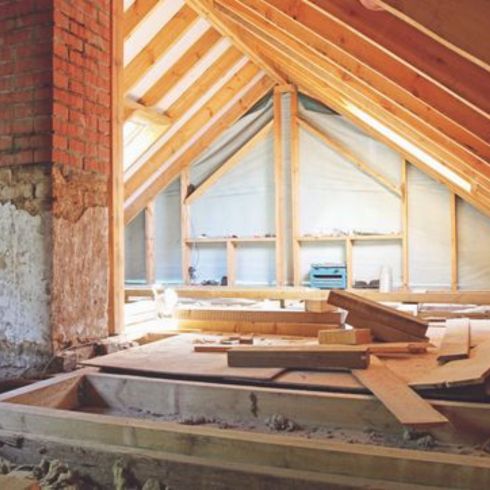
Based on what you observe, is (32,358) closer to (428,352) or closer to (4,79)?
(4,79)

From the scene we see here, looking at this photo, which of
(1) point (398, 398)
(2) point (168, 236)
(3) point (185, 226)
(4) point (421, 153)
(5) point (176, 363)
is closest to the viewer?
(1) point (398, 398)

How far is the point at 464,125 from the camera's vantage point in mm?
2439

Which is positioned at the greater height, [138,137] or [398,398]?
[138,137]

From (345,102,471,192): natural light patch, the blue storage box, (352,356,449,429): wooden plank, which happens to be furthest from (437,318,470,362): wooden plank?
the blue storage box

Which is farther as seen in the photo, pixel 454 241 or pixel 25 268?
pixel 454 241

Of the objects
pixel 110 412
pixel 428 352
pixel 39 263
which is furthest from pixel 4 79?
pixel 428 352

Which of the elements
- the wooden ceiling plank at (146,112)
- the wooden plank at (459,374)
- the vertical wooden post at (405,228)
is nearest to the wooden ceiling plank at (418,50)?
the wooden plank at (459,374)

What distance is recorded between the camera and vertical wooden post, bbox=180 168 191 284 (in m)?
7.77

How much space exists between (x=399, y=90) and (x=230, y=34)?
3.15 meters

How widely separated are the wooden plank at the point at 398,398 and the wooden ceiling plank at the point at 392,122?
1.81 metres

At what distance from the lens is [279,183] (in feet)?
24.1

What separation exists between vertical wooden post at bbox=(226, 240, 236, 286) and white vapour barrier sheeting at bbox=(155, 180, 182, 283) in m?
0.77

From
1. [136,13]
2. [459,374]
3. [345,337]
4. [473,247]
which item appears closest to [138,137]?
[136,13]

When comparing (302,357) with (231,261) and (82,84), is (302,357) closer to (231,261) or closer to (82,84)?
(82,84)
